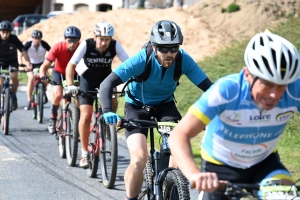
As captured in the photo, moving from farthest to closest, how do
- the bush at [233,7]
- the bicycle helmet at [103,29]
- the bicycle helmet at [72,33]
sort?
the bush at [233,7]
the bicycle helmet at [72,33]
the bicycle helmet at [103,29]

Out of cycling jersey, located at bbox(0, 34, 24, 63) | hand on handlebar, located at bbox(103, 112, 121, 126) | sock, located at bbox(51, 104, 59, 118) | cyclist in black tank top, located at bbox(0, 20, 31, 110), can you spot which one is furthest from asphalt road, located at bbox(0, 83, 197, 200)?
hand on handlebar, located at bbox(103, 112, 121, 126)

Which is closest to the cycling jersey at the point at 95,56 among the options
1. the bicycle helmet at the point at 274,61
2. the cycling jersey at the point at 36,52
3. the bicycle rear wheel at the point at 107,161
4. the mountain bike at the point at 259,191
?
the bicycle rear wheel at the point at 107,161

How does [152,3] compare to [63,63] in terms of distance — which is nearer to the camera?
[63,63]

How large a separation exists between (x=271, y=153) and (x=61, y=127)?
6856mm

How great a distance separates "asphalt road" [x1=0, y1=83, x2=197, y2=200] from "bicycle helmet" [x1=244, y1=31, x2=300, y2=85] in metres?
4.48

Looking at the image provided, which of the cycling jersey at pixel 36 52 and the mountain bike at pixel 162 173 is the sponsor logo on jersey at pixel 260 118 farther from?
the cycling jersey at pixel 36 52

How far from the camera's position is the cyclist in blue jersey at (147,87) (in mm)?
6277

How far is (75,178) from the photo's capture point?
9.46 meters

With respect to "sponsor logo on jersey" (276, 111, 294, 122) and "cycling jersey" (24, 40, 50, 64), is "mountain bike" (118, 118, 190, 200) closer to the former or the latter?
"sponsor logo on jersey" (276, 111, 294, 122)

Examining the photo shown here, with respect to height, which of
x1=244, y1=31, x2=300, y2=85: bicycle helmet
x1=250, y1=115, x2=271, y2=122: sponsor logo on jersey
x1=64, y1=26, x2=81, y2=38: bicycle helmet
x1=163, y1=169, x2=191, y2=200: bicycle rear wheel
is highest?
x1=244, y1=31, x2=300, y2=85: bicycle helmet

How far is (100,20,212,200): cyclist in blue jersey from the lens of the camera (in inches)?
247

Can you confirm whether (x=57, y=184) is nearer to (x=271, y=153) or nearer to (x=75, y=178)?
(x=75, y=178)

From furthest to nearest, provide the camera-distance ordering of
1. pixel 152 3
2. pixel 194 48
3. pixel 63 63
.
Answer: pixel 152 3, pixel 194 48, pixel 63 63

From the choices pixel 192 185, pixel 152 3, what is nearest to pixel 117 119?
pixel 192 185
